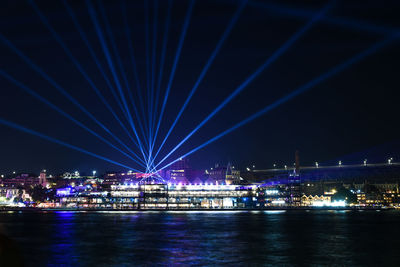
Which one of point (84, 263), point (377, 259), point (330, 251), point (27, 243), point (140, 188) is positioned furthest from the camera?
point (140, 188)

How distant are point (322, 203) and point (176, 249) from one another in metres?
146

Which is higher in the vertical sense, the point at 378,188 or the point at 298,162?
the point at 298,162

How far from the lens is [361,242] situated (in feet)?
134

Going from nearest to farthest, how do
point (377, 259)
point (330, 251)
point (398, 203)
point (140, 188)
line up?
1. point (377, 259)
2. point (330, 251)
3. point (140, 188)
4. point (398, 203)

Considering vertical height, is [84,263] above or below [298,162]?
below

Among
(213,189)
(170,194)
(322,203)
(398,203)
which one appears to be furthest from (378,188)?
(170,194)

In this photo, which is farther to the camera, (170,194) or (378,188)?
(378,188)

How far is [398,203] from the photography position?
541 ft

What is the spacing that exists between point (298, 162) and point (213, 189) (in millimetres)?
54773

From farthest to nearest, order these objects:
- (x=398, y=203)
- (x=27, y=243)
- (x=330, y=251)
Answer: (x=398, y=203) < (x=27, y=243) < (x=330, y=251)

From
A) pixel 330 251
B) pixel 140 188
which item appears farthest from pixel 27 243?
pixel 140 188

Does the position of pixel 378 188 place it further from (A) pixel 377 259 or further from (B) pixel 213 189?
(A) pixel 377 259

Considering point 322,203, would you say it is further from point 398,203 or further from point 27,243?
point 27,243

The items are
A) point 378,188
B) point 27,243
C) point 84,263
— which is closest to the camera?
point 84,263
